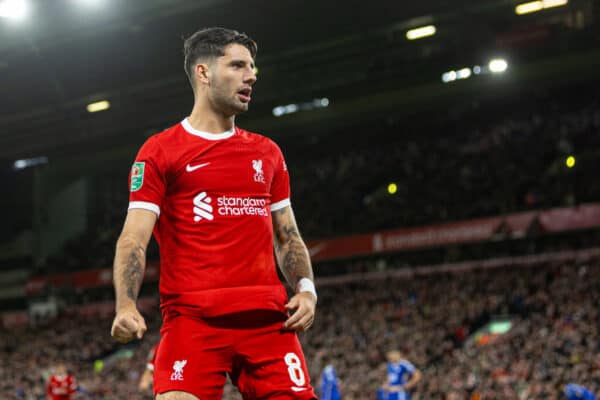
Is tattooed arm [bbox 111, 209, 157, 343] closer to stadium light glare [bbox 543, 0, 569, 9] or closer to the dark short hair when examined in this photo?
the dark short hair

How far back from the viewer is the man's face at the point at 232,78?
12.4 feet

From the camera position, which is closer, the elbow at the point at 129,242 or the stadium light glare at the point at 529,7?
the elbow at the point at 129,242

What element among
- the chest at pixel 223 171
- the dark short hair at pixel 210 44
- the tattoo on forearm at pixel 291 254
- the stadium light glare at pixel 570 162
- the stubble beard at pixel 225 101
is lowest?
the tattoo on forearm at pixel 291 254

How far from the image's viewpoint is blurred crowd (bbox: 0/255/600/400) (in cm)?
2117

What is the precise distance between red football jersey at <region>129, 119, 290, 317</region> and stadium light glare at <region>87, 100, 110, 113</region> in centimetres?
2915

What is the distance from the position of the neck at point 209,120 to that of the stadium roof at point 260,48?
1955 cm

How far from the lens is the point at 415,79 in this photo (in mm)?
28719

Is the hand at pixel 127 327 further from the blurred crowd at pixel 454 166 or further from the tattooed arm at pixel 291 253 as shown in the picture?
the blurred crowd at pixel 454 166

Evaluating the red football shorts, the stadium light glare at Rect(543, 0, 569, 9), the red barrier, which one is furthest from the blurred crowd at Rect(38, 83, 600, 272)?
the red football shorts

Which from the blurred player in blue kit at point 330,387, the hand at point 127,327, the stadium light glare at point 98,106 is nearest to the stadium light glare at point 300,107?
the stadium light glare at point 98,106

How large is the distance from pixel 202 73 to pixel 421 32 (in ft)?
78.6

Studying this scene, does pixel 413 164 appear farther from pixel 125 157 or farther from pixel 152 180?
pixel 152 180

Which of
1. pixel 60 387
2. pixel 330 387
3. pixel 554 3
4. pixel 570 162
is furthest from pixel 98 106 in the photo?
pixel 330 387

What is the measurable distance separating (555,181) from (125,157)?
21.9 m
